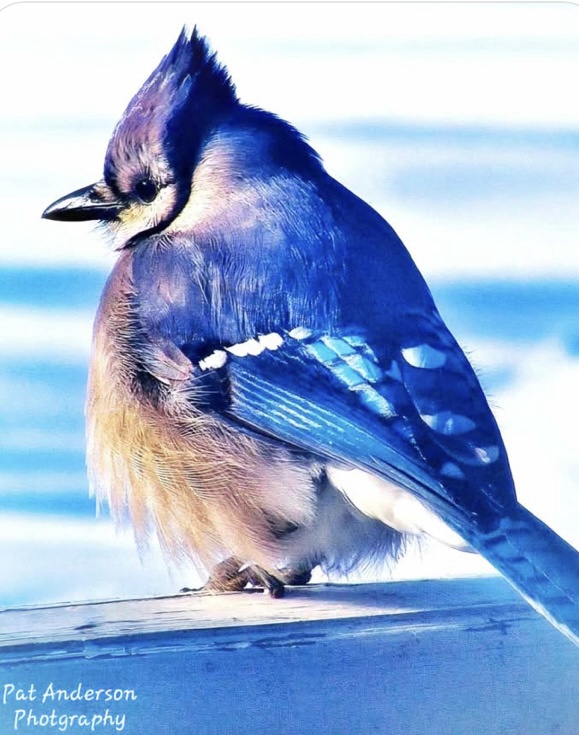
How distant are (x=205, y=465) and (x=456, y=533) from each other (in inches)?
12.4

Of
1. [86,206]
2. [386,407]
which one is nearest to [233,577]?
[386,407]

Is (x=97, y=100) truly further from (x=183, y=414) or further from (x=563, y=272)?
(x=563, y=272)

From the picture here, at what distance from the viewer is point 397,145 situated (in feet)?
4.76

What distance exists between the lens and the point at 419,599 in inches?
52.0

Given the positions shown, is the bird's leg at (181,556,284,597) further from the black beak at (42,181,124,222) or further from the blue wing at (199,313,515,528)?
the black beak at (42,181,124,222)

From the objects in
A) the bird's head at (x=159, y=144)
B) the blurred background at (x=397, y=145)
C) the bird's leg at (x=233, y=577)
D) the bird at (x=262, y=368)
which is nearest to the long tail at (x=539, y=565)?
the bird at (x=262, y=368)

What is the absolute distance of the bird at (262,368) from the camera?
1293 millimetres

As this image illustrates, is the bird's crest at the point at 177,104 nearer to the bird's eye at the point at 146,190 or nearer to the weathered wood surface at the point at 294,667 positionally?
the bird's eye at the point at 146,190

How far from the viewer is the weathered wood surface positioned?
3.95 feet

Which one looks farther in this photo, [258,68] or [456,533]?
[258,68]

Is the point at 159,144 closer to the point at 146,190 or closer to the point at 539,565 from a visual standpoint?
the point at 146,190

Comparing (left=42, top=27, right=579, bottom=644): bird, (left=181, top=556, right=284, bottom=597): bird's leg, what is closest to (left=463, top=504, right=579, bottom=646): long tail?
(left=42, top=27, right=579, bottom=644): bird

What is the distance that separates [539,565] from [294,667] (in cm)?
29

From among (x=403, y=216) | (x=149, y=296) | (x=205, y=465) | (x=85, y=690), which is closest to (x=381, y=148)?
(x=403, y=216)
